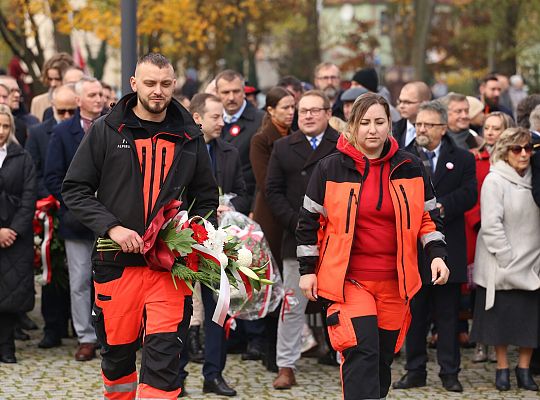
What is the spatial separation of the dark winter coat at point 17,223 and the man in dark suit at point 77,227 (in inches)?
8.6

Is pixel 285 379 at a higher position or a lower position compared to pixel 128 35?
lower

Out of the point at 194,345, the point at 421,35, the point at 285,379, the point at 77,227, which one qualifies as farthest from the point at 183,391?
the point at 421,35

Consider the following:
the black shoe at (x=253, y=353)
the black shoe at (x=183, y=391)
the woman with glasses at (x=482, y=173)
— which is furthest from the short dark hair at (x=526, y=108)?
the black shoe at (x=183, y=391)

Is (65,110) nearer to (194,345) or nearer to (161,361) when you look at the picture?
(194,345)

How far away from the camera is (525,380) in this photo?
10.3 m

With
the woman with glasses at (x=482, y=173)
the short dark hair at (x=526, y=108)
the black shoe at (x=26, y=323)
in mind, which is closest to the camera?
the woman with glasses at (x=482, y=173)

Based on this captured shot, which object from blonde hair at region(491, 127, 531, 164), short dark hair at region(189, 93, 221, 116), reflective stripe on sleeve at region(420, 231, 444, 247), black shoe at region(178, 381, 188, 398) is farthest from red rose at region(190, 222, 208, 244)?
blonde hair at region(491, 127, 531, 164)

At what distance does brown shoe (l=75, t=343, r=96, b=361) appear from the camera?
436 inches

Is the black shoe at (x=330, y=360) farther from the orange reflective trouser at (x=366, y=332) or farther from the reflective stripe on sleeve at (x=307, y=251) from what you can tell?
the reflective stripe on sleeve at (x=307, y=251)

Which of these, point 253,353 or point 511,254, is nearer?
point 511,254

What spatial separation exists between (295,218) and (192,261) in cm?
275

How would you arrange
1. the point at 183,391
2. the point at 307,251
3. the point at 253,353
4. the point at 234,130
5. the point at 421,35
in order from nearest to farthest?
the point at 307,251, the point at 183,391, the point at 253,353, the point at 234,130, the point at 421,35

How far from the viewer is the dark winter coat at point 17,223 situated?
36.2 ft

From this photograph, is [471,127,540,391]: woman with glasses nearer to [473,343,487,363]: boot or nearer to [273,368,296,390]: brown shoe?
[473,343,487,363]: boot
